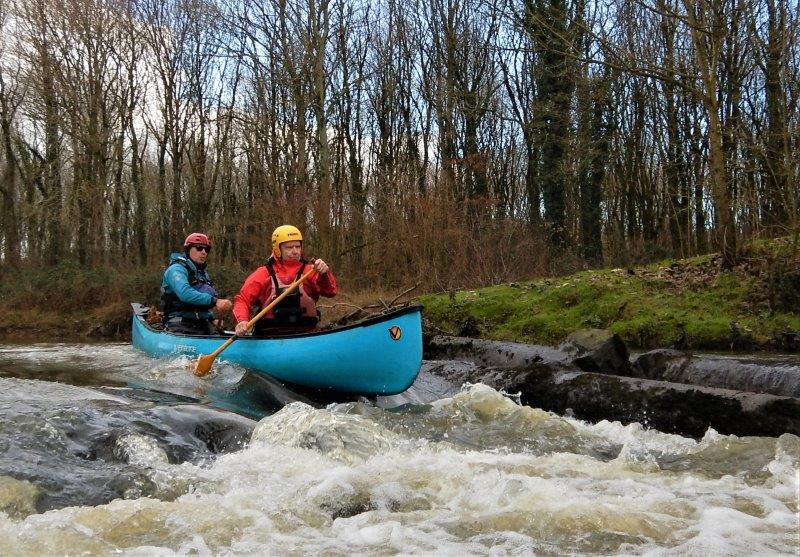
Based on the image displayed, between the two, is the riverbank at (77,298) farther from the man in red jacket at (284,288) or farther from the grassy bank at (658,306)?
the man in red jacket at (284,288)

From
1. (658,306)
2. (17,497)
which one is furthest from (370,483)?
(658,306)

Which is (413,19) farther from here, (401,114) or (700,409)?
(700,409)

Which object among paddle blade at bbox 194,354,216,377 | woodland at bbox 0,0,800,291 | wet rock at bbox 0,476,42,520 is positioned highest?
woodland at bbox 0,0,800,291

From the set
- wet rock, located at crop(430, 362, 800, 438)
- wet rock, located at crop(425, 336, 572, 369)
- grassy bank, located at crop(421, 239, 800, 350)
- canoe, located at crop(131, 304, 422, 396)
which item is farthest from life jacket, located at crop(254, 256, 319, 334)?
grassy bank, located at crop(421, 239, 800, 350)

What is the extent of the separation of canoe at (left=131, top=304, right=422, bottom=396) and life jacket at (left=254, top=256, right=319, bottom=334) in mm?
578

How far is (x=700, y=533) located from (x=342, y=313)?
11267 millimetres

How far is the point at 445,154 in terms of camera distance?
24125 mm

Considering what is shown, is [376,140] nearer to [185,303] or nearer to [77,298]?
[77,298]

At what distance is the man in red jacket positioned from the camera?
7.99 metres

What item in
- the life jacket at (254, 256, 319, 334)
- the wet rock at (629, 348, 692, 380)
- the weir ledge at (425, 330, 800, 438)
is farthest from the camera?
the life jacket at (254, 256, 319, 334)

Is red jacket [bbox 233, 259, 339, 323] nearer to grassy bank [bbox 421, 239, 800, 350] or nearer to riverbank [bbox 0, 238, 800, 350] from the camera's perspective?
riverbank [bbox 0, 238, 800, 350]

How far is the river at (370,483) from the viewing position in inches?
132

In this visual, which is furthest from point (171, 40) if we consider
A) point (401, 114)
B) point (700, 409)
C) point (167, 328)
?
point (700, 409)

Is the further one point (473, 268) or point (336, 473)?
point (473, 268)
